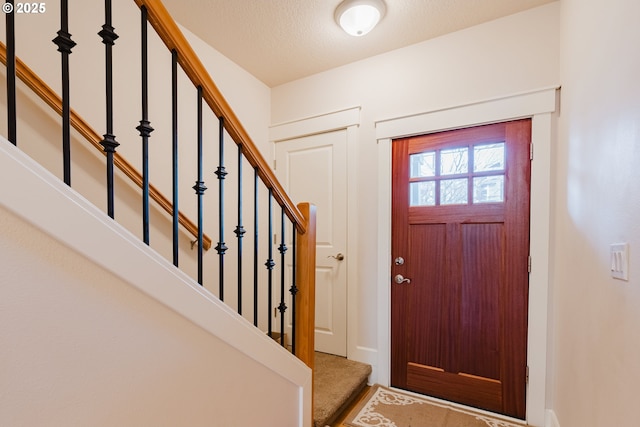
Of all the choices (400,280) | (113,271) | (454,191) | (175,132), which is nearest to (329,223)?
(400,280)

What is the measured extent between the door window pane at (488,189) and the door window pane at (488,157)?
0.22 feet

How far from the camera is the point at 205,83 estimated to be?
1.04 meters

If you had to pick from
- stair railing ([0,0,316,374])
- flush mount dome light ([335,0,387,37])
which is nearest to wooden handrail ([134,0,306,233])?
stair railing ([0,0,316,374])

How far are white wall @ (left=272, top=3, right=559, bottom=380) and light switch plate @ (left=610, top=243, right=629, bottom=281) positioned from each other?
1313 mm

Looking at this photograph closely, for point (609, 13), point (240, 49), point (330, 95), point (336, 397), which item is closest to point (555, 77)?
point (609, 13)

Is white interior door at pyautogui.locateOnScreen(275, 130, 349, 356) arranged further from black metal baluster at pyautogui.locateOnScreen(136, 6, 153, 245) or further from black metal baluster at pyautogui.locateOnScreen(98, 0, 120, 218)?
black metal baluster at pyautogui.locateOnScreen(98, 0, 120, 218)

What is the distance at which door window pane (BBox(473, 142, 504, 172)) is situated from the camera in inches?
77.1

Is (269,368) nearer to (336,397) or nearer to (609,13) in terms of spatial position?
(336,397)

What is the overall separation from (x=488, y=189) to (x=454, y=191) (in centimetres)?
21

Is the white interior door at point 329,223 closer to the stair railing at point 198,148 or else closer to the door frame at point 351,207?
the door frame at point 351,207

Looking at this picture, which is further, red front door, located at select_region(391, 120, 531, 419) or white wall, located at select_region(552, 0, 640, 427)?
red front door, located at select_region(391, 120, 531, 419)

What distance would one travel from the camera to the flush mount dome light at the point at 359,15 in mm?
1803

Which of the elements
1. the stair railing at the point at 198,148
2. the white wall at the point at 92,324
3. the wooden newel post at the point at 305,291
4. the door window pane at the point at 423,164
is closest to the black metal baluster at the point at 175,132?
the stair railing at the point at 198,148

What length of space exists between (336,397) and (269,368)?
849 mm
